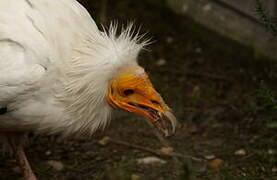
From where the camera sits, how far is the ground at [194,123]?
4301 mm

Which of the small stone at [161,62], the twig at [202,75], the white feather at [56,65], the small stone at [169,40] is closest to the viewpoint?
the white feather at [56,65]

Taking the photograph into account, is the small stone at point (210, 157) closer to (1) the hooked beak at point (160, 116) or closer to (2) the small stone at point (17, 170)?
(1) the hooked beak at point (160, 116)

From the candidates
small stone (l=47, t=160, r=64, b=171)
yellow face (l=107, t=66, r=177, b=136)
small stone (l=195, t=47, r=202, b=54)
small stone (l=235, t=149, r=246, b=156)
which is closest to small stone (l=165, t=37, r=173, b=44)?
small stone (l=195, t=47, r=202, b=54)

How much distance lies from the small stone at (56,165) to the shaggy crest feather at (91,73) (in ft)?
2.24

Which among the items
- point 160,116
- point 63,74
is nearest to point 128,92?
point 160,116

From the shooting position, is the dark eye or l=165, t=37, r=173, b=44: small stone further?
l=165, t=37, r=173, b=44: small stone

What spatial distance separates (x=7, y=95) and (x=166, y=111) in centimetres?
96

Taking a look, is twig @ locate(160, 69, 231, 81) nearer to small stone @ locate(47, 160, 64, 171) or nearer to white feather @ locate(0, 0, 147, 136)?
small stone @ locate(47, 160, 64, 171)

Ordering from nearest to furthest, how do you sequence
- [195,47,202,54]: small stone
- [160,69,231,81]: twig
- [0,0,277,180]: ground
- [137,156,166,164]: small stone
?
[0,0,277,180]: ground → [137,156,166,164]: small stone → [160,69,231,81]: twig → [195,47,202,54]: small stone

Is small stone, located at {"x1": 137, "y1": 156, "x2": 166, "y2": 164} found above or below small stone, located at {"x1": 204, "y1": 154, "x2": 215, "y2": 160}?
below

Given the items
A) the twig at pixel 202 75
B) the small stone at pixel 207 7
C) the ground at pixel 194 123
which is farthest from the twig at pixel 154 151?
the small stone at pixel 207 7

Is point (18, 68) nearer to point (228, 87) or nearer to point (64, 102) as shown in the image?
point (64, 102)

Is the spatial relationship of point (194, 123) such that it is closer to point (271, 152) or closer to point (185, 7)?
point (271, 152)

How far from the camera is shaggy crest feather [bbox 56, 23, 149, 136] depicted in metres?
3.58
